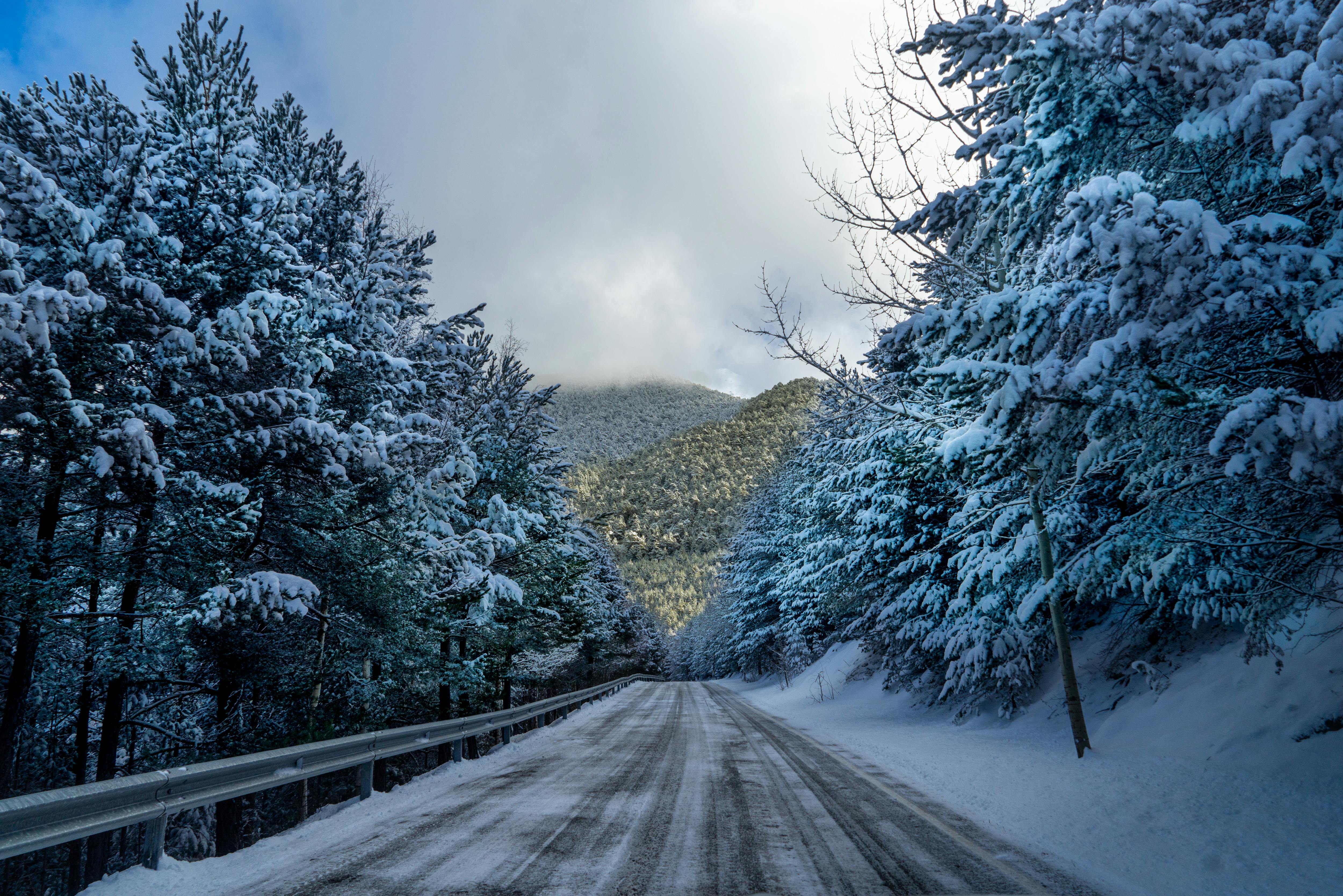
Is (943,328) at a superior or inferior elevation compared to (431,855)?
superior

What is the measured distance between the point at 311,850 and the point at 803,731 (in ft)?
43.1

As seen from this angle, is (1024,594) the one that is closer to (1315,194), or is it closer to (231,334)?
(1315,194)

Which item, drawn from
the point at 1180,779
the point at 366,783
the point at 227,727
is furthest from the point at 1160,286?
the point at 227,727

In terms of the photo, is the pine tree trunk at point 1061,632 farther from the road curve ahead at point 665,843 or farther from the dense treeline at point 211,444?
the dense treeline at point 211,444

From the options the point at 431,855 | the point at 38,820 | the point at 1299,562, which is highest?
the point at 1299,562

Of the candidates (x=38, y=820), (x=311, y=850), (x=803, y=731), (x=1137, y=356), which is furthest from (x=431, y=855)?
(x=803, y=731)

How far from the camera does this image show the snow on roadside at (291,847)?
4.43 metres

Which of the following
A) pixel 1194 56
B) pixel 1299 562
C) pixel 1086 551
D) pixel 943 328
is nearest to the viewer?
pixel 1194 56

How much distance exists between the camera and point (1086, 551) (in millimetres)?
8328

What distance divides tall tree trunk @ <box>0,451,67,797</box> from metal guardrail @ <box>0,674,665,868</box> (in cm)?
359

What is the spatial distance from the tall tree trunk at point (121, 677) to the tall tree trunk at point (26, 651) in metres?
0.79

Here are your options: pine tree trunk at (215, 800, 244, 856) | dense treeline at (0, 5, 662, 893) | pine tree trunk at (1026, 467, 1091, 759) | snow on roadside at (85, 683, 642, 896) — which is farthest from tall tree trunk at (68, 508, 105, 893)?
pine tree trunk at (1026, 467, 1091, 759)

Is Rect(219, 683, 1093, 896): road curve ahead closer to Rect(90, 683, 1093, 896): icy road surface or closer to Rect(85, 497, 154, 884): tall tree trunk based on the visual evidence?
Rect(90, 683, 1093, 896): icy road surface

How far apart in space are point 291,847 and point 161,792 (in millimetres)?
1163
